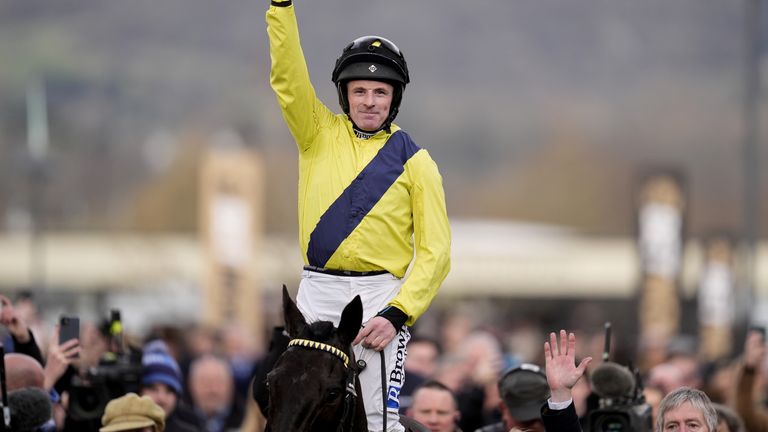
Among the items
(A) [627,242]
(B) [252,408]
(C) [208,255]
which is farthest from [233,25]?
(B) [252,408]

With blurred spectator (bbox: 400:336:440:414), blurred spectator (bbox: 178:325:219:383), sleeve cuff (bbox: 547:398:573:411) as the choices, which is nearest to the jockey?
sleeve cuff (bbox: 547:398:573:411)

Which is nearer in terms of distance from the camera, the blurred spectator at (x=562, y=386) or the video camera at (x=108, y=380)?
the blurred spectator at (x=562, y=386)

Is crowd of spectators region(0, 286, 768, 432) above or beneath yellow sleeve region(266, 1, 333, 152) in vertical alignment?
beneath

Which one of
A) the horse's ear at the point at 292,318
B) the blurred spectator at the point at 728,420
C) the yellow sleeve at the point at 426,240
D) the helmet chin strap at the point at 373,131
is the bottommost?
the blurred spectator at the point at 728,420

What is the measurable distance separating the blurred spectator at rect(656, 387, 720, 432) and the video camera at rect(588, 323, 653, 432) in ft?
3.10

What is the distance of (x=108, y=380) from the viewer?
1111 centimetres

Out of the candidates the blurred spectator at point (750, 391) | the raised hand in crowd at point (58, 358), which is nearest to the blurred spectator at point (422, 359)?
the blurred spectator at point (750, 391)

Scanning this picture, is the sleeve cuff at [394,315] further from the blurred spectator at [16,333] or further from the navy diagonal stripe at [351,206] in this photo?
the blurred spectator at [16,333]

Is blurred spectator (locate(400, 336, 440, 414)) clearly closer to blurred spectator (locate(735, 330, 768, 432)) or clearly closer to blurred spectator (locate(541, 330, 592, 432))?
blurred spectator (locate(735, 330, 768, 432))

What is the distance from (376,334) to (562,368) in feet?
3.54

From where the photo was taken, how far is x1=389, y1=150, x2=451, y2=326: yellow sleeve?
841 centimetres

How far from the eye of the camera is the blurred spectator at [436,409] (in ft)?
36.7

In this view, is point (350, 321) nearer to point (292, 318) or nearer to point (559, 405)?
point (292, 318)

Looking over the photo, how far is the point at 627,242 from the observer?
94125 millimetres
